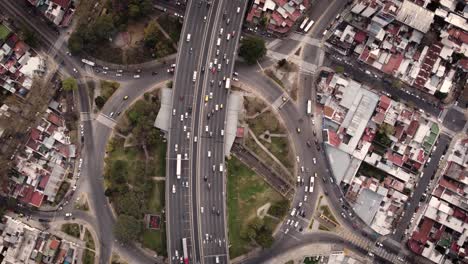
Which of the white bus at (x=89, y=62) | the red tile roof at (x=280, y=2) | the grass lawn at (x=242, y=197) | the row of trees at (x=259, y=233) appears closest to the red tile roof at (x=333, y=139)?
the grass lawn at (x=242, y=197)

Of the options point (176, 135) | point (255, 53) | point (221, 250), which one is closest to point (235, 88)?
point (255, 53)

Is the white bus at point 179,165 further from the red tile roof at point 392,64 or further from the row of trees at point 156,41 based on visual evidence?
the red tile roof at point 392,64

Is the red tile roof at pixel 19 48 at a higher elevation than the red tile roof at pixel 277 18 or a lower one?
lower

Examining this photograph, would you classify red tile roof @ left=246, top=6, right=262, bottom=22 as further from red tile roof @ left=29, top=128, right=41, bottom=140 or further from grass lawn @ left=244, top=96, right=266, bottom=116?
red tile roof @ left=29, top=128, right=41, bottom=140

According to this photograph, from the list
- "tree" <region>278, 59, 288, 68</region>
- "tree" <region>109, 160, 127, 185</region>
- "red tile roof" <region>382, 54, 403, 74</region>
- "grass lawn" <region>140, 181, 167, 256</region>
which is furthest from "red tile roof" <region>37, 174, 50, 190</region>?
"red tile roof" <region>382, 54, 403, 74</region>

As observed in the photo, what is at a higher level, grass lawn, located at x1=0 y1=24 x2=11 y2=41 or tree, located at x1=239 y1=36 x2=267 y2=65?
tree, located at x1=239 y1=36 x2=267 y2=65

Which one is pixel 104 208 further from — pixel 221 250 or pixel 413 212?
pixel 413 212
